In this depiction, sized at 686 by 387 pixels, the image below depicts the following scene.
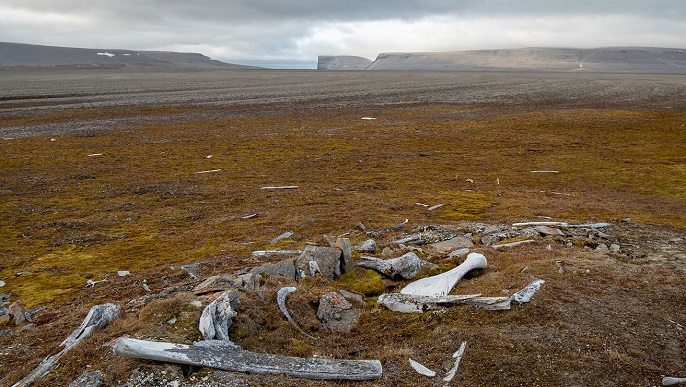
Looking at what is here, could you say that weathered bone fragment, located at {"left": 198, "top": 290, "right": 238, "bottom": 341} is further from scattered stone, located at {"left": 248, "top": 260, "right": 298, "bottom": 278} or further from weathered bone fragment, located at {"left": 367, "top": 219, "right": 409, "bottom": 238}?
weathered bone fragment, located at {"left": 367, "top": 219, "right": 409, "bottom": 238}

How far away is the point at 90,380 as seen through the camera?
481 centimetres

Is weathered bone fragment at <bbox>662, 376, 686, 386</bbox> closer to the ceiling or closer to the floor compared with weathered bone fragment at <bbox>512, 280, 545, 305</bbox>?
closer to the floor

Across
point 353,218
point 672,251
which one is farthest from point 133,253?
point 672,251

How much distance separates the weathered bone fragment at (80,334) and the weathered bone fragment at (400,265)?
4.36 metres

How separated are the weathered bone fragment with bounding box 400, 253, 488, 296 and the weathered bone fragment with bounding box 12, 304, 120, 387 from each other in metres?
4.32

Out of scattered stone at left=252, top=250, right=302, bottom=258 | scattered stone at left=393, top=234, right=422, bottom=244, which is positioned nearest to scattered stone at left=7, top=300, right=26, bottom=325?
scattered stone at left=252, top=250, right=302, bottom=258

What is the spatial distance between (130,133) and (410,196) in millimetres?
21826

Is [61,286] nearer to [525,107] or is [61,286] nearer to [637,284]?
[637,284]

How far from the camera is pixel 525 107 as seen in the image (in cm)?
4556

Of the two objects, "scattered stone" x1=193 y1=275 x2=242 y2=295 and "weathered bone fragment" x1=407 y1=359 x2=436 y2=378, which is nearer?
"weathered bone fragment" x1=407 y1=359 x2=436 y2=378

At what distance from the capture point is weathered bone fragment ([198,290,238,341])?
5.71 metres

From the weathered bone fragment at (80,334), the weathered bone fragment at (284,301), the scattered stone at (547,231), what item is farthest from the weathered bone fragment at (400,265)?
the weathered bone fragment at (80,334)

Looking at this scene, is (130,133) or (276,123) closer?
(130,133)

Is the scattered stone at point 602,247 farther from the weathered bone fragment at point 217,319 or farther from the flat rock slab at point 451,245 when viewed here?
the weathered bone fragment at point 217,319
